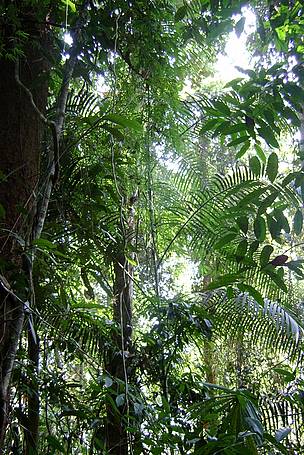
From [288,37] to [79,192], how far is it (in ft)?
3.35

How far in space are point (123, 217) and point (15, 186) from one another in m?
0.50

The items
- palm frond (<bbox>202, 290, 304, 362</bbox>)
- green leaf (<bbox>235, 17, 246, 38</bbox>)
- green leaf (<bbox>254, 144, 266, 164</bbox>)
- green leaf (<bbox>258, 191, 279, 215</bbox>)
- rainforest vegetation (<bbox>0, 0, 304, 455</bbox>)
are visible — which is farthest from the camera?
palm frond (<bbox>202, 290, 304, 362</bbox>)

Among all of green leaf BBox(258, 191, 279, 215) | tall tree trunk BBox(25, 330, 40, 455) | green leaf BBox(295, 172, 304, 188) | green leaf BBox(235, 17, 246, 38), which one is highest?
green leaf BBox(235, 17, 246, 38)

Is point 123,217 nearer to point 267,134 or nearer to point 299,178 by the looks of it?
point 267,134

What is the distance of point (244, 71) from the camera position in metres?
1.41

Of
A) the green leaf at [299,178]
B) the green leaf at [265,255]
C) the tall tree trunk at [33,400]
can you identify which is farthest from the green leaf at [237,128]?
the tall tree trunk at [33,400]

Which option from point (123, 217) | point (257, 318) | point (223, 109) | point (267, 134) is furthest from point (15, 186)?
point (257, 318)

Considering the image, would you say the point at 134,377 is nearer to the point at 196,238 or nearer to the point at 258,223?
the point at 196,238

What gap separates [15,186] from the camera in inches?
58.2

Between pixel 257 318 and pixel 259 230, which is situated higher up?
pixel 257 318

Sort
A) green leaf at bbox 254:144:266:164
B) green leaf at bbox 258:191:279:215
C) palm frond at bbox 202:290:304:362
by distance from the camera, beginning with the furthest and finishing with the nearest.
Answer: palm frond at bbox 202:290:304:362
green leaf at bbox 254:144:266:164
green leaf at bbox 258:191:279:215

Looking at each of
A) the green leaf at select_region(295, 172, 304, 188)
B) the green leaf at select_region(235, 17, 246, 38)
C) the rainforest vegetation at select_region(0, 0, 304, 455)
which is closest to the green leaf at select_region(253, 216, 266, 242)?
the rainforest vegetation at select_region(0, 0, 304, 455)

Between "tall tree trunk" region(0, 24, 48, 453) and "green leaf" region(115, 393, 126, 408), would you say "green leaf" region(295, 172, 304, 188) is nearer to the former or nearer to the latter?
"tall tree trunk" region(0, 24, 48, 453)

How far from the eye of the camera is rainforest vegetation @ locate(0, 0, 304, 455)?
131cm
